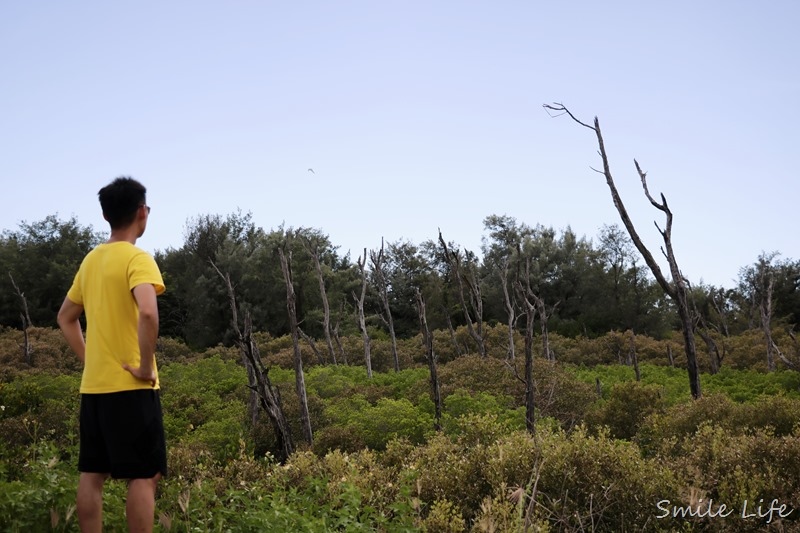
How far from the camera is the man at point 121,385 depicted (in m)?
3.68

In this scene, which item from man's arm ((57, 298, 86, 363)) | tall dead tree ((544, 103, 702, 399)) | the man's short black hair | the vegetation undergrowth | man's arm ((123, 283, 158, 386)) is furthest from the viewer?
tall dead tree ((544, 103, 702, 399))

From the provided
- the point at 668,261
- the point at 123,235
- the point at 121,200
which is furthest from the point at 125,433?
the point at 668,261

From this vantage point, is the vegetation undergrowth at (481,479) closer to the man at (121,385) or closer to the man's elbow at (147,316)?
the man at (121,385)

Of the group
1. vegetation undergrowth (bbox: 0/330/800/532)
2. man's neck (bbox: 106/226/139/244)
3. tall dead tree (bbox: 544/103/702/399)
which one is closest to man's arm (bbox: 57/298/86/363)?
man's neck (bbox: 106/226/139/244)

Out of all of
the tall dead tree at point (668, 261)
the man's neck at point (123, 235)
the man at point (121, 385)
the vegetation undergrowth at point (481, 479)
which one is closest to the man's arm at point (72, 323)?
the man at point (121, 385)

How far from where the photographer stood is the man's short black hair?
395 centimetres

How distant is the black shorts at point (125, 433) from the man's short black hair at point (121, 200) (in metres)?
0.98

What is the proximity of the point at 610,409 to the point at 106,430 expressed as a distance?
13932 mm

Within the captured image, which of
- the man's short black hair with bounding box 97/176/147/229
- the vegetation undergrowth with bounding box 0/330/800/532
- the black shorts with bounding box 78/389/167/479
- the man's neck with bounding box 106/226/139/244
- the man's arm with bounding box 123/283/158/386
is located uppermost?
the man's short black hair with bounding box 97/176/147/229

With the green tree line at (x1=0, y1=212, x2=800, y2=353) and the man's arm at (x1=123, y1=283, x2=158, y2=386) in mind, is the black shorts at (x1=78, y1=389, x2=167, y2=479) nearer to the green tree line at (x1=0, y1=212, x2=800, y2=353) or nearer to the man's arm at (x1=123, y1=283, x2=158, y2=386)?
the man's arm at (x1=123, y1=283, x2=158, y2=386)

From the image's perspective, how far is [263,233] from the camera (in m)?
58.4

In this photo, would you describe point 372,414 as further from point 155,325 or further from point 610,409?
point 155,325

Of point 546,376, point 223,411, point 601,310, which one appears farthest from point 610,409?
point 601,310

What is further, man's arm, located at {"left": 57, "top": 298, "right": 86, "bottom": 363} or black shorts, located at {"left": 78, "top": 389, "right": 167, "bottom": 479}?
man's arm, located at {"left": 57, "top": 298, "right": 86, "bottom": 363}
